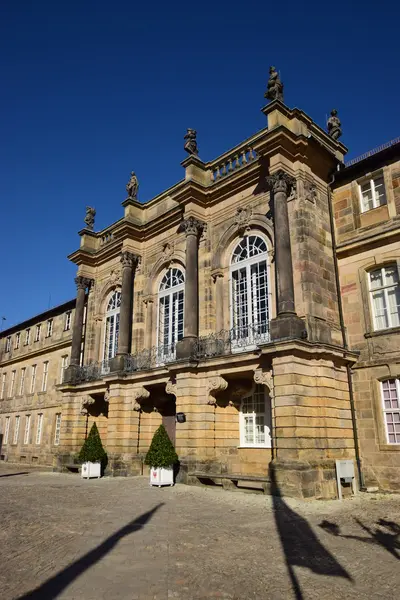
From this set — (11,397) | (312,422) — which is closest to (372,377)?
(312,422)

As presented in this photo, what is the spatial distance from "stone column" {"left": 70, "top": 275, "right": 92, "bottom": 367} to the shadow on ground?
16.1 metres

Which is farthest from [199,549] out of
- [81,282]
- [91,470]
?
[81,282]

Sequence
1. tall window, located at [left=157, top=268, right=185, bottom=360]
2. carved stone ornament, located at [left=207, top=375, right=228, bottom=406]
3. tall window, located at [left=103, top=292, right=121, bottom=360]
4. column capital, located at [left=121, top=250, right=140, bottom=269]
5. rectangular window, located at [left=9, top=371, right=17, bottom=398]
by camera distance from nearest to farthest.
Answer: carved stone ornament, located at [left=207, top=375, right=228, bottom=406] < tall window, located at [left=157, top=268, right=185, bottom=360] < column capital, located at [left=121, top=250, right=140, bottom=269] < tall window, located at [left=103, top=292, right=121, bottom=360] < rectangular window, located at [left=9, top=371, right=17, bottom=398]

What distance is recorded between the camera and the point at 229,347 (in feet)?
52.9

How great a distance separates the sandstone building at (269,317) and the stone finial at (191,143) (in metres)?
0.10

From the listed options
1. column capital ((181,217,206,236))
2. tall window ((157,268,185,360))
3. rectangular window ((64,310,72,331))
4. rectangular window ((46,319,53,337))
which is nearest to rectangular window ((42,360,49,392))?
rectangular window ((46,319,53,337))

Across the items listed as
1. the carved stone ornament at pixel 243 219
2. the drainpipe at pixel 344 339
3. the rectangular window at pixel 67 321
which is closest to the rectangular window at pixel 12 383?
the rectangular window at pixel 67 321

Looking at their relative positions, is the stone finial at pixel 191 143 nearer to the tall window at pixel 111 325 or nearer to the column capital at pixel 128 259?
the column capital at pixel 128 259

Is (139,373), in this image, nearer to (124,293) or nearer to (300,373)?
(124,293)

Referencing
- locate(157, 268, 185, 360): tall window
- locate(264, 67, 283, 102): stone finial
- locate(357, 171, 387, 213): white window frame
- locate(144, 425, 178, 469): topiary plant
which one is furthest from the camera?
locate(157, 268, 185, 360): tall window

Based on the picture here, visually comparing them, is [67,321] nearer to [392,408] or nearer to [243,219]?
[243,219]

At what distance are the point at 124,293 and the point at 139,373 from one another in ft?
13.9

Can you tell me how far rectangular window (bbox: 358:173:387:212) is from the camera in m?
15.5

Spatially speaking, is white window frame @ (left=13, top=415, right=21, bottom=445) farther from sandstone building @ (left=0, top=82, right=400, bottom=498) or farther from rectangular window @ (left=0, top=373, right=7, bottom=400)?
sandstone building @ (left=0, top=82, right=400, bottom=498)
